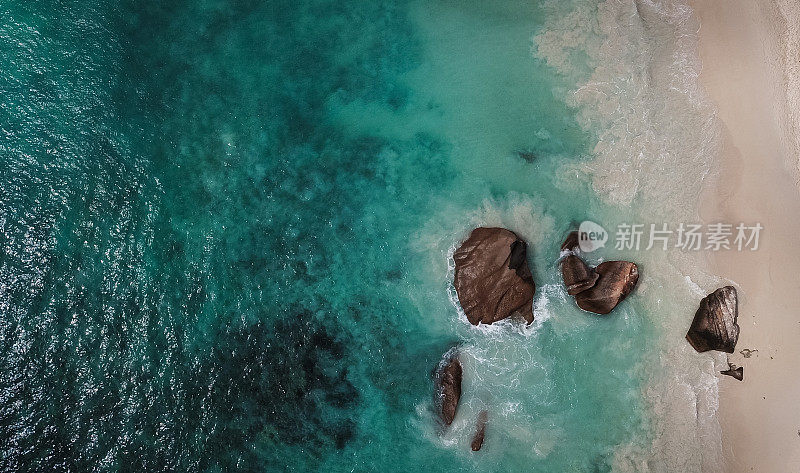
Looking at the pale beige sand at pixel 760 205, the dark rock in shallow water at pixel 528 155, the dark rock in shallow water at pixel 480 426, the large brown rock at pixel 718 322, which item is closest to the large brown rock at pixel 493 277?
the dark rock in shallow water at pixel 528 155

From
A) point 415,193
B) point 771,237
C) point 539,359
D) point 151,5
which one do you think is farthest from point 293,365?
point 771,237

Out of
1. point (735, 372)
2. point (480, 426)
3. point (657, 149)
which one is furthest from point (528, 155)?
point (735, 372)

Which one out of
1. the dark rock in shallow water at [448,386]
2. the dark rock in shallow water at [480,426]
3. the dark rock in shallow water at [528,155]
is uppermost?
the dark rock in shallow water at [528,155]

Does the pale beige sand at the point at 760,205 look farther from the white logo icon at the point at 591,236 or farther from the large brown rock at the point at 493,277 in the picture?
the large brown rock at the point at 493,277

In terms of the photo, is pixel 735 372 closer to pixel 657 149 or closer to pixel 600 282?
pixel 600 282

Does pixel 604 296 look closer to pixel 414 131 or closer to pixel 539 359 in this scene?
pixel 539 359

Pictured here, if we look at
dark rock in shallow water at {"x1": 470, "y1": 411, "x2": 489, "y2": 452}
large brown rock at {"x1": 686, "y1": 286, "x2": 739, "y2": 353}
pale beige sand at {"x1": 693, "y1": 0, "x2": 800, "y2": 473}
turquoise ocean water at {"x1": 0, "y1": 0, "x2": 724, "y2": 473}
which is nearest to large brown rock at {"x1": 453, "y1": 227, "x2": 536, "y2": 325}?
turquoise ocean water at {"x1": 0, "y1": 0, "x2": 724, "y2": 473}
